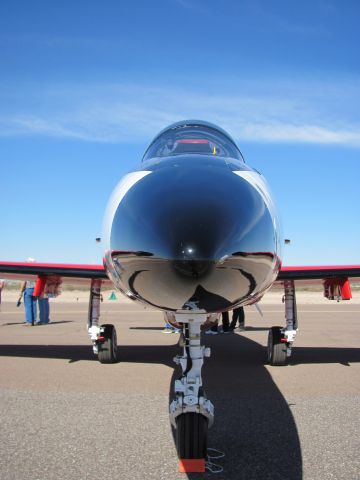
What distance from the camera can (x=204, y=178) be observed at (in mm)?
3436

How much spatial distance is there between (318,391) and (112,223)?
4007 millimetres

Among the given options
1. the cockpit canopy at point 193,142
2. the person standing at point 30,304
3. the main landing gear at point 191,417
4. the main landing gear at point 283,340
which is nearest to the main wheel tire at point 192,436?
the main landing gear at point 191,417

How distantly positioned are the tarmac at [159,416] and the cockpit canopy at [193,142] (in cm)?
269

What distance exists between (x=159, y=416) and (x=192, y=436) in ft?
4.44

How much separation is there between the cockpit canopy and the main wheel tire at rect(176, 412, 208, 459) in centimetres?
241

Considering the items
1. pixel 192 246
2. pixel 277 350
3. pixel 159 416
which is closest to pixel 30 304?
pixel 277 350

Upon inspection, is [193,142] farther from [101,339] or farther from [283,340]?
[101,339]

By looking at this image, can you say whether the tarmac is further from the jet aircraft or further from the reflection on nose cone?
the reflection on nose cone

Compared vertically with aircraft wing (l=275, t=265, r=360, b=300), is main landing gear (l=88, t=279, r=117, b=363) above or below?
below

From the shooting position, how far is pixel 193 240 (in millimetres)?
2918

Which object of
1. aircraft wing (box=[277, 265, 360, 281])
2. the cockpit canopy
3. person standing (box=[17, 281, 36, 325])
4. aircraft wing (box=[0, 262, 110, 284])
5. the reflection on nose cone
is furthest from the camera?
person standing (box=[17, 281, 36, 325])

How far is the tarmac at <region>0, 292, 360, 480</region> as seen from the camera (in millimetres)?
3654

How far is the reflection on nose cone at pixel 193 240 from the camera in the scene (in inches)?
117

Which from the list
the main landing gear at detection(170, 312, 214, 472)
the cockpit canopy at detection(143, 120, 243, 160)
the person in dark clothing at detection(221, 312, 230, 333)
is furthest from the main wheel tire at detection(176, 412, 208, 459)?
the person in dark clothing at detection(221, 312, 230, 333)
